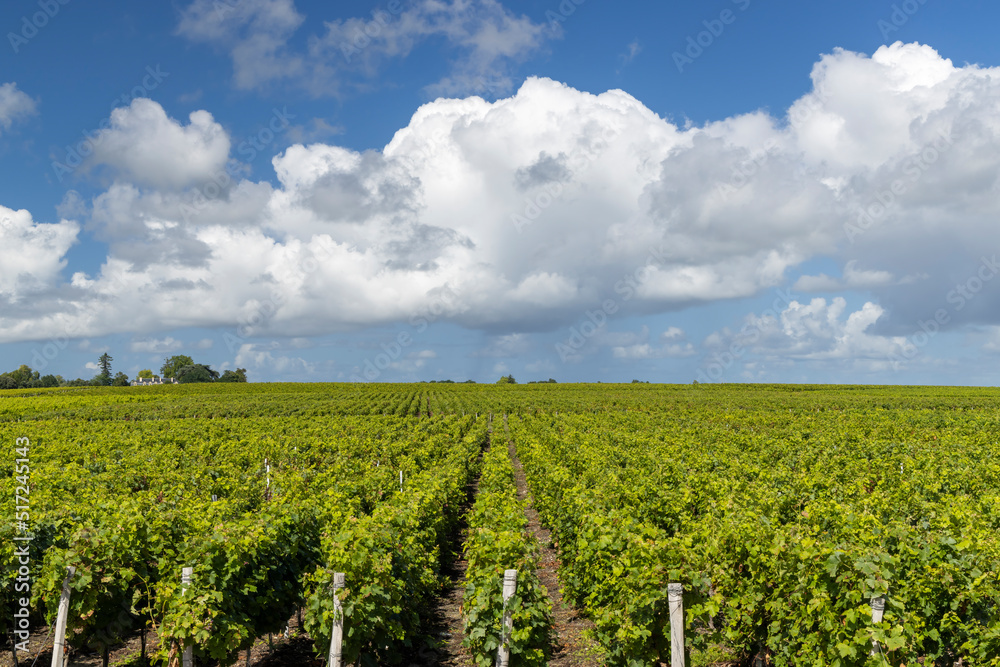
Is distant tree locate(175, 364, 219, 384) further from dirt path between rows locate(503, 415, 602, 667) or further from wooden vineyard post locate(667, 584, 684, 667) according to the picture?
wooden vineyard post locate(667, 584, 684, 667)

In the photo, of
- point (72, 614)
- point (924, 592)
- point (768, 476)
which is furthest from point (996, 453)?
point (72, 614)

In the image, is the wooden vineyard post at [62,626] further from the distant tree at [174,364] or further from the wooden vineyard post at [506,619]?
the distant tree at [174,364]

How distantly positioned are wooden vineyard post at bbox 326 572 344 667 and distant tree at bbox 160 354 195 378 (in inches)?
6919

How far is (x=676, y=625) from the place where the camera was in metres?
5.91

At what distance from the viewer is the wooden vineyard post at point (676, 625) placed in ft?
19.2

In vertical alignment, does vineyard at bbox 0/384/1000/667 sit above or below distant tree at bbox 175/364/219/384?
below

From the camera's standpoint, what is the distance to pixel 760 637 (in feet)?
22.2

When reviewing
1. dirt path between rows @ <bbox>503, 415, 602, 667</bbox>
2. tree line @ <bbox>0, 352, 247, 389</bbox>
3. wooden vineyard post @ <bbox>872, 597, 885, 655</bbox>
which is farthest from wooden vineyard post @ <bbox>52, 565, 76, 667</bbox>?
tree line @ <bbox>0, 352, 247, 389</bbox>

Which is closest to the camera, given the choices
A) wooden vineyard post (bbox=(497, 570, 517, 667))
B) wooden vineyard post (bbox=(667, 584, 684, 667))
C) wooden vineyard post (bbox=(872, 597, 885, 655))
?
wooden vineyard post (bbox=(872, 597, 885, 655))

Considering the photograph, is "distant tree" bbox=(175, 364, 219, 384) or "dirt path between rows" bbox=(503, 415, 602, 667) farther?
"distant tree" bbox=(175, 364, 219, 384)

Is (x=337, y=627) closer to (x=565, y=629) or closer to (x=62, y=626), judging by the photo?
(x=62, y=626)

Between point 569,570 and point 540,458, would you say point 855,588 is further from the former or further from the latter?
point 540,458

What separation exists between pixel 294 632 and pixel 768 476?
32.7 feet

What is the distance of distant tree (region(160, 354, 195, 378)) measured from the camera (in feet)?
530
